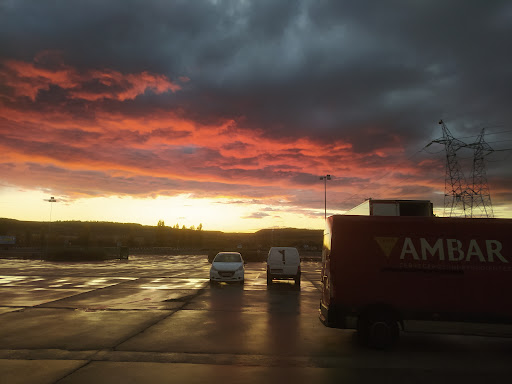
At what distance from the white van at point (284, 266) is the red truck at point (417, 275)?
10.7 m

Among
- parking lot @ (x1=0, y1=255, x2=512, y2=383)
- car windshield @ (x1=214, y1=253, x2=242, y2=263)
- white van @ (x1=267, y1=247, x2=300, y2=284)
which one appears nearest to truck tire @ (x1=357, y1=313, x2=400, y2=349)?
parking lot @ (x1=0, y1=255, x2=512, y2=383)

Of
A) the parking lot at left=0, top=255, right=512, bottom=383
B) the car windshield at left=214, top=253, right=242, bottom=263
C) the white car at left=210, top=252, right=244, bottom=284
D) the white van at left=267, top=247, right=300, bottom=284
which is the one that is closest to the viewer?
the parking lot at left=0, top=255, right=512, bottom=383

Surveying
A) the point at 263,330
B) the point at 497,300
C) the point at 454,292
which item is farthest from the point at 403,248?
the point at 263,330

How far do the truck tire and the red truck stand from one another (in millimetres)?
19

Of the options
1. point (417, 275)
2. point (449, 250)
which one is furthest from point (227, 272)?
point (449, 250)

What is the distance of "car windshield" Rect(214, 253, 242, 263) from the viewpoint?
19445mm

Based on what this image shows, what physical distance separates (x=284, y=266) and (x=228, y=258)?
329 centimetres

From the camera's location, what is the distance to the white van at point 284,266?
18297mm

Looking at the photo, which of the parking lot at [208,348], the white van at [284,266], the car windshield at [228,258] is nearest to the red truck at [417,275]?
the parking lot at [208,348]

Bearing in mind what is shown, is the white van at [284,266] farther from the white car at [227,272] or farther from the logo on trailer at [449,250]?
the logo on trailer at [449,250]

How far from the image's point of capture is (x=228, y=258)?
65.1 ft

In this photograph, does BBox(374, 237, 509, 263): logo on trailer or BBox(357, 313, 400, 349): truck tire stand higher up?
BBox(374, 237, 509, 263): logo on trailer

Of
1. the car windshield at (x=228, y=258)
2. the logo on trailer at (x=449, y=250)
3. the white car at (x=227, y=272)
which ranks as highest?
the logo on trailer at (x=449, y=250)

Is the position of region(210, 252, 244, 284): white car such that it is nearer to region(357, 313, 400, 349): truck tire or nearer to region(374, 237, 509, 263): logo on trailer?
region(357, 313, 400, 349): truck tire
